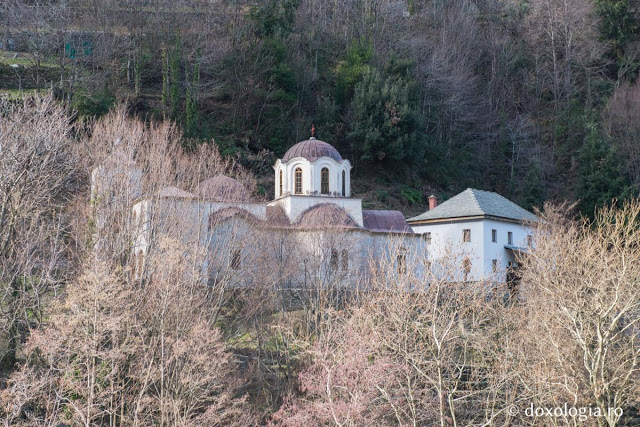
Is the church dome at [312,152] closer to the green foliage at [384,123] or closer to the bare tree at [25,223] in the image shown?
the green foliage at [384,123]

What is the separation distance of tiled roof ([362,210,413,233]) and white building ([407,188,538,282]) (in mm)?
1212

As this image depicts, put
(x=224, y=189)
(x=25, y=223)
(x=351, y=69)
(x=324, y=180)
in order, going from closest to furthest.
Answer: (x=25, y=223), (x=224, y=189), (x=324, y=180), (x=351, y=69)

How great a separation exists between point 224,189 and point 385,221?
27.0 ft

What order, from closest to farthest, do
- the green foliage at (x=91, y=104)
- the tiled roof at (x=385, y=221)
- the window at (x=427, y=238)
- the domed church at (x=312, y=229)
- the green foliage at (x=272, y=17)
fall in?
the domed church at (x=312, y=229) < the tiled roof at (x=385, y=221) < the window at (x=427, y=238) < the green foliage at (x=91, y=104) < the green foliage at (x=272, y=17)

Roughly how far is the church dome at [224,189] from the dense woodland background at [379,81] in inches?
343

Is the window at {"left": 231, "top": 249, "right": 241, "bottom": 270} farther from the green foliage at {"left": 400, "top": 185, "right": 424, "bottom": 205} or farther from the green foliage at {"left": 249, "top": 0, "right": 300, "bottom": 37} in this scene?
the green foliage at {"left": 249, "top": 0, "right": 300, "bottom": 37}

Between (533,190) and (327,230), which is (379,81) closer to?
(533,190)

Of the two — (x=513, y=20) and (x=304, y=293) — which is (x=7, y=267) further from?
(x=513, y=20)

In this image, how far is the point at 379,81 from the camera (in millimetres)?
44969

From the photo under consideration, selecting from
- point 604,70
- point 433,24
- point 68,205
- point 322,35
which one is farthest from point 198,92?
point 604,70

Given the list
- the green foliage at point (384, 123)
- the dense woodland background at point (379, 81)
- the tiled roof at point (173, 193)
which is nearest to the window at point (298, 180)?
the dense woodland background at point (379, 81)

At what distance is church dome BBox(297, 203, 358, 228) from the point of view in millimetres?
31523

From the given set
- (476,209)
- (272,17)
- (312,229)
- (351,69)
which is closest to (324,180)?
(312,229)

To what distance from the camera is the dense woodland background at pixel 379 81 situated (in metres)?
42.5
